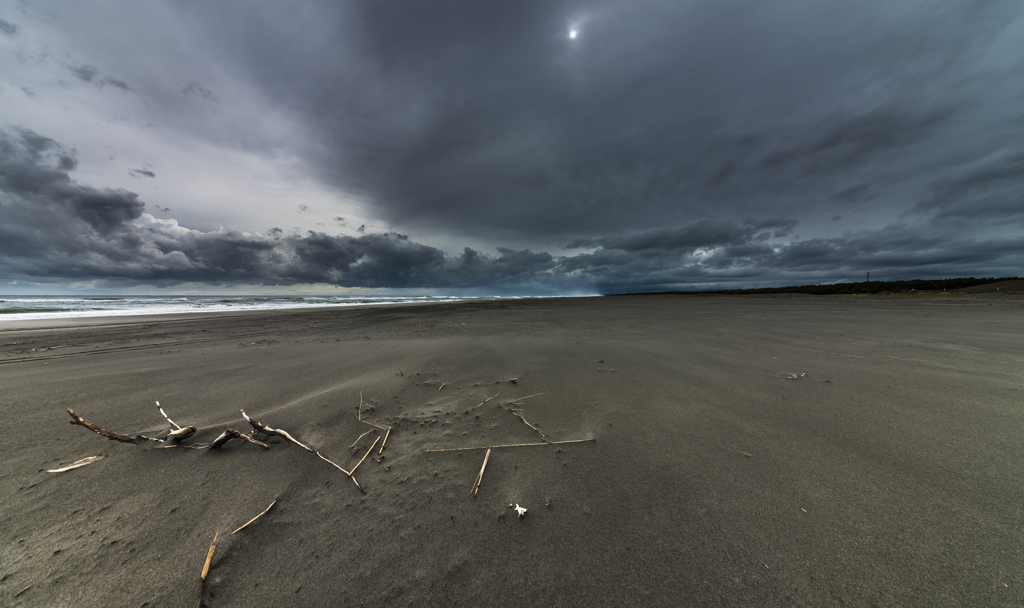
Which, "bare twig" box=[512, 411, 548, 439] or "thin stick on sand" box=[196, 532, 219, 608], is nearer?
"thin stick on sand" box=[196, 532, 219, 608]

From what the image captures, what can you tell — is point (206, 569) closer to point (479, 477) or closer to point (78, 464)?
point (479, 477)

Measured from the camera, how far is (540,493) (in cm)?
182

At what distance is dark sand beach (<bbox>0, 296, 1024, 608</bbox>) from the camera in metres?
1.25

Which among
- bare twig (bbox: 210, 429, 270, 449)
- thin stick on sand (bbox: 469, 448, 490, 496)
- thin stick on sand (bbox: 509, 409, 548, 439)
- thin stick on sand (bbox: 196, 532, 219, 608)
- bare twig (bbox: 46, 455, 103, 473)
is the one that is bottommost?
thin stick on sand (bbox: 469, 448, 490, 496)

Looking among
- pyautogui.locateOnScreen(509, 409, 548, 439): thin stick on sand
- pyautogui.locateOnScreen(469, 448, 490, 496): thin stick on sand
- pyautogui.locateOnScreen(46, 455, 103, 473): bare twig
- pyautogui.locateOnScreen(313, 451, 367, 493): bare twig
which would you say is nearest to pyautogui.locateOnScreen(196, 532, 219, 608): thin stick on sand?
pyautogui.locateOnScreen(313, 451, 367, 493): bare twig

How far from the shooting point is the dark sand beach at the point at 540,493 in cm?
125

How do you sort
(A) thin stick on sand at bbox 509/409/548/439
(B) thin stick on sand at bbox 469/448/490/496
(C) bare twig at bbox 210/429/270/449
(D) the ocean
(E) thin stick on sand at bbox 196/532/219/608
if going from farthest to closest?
(D) the ocean, (A) thin stick on sand at bbox 509/409/548/439, (C) bare twig at bbox 210/429/270/449, (B) thin stick on sand at bbox 469/448/490/496, (E) thin stick on sand at bbox 196/532/219/608

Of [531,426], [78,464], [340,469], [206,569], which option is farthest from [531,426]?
[78,464]

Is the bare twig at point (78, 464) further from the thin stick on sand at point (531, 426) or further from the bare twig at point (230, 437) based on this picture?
the thin stick on sand at point (531, 426)

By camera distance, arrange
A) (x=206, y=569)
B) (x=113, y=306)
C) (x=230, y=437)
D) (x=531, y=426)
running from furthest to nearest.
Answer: (x=113, y=306) < (x=531, y=426) < (x=230, y=437) < (x=206, y=569)

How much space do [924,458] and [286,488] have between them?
4076 mm

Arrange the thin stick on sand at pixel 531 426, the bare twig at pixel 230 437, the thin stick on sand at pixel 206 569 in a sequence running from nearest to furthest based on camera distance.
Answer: the thin stick on sand at pixel 206 569 → the bare twig at pixel 230 437 → the thin stick on sand at pixel 531 426

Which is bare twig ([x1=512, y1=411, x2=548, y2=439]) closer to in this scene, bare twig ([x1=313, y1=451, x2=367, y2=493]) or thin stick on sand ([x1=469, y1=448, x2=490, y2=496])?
thin stick on sand ([x1=469, y1=448, x2=490, y2=496])

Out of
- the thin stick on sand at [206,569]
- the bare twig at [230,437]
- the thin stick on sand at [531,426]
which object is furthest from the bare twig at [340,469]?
the thin stick on sand at [531,426]
